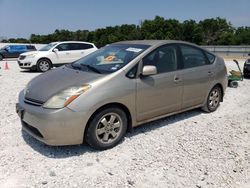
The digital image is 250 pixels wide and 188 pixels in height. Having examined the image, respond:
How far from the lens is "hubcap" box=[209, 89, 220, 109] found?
5.24 meters

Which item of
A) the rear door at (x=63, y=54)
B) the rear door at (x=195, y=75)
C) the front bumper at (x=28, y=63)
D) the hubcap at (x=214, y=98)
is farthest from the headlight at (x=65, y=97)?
the rear door at (x=63, y=54)

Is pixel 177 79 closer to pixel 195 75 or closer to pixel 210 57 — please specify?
pixel 195 75

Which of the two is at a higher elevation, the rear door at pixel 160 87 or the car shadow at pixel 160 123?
the rear door at pixel 160 87

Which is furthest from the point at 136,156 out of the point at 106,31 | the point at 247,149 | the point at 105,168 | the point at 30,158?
the point at 106,31

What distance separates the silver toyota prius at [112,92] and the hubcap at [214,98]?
14.7 inches

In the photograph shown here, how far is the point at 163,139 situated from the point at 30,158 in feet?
6.54

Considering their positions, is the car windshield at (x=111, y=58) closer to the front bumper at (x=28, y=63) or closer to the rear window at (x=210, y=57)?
the rear window at (x=210, y=57)

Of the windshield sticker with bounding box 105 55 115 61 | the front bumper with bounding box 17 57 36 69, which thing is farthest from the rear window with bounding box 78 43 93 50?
the windshield sticker with bounding box 105 55 115 61

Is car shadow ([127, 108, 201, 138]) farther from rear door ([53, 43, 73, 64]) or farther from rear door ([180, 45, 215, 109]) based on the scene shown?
rear door ([53, 43, 73, 64])

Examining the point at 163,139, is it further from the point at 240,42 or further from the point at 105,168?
the point at 240,42

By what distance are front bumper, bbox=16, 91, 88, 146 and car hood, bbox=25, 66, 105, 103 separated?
0.18m

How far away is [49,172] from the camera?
3.04m

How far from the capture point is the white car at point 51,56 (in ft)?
39.3

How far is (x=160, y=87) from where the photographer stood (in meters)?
4.02
